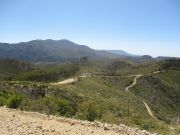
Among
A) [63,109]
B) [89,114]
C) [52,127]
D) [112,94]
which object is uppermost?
[52,127]

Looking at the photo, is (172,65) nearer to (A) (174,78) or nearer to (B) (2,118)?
(A) (174,78)

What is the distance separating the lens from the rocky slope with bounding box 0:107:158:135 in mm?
12258

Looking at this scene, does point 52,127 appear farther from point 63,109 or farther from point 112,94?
point 112,94

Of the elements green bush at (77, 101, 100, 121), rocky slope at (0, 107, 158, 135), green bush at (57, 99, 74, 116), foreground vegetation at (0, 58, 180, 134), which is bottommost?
foreground vegetation at (0, 58, 180, 134)

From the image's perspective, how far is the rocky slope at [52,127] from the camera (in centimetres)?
1226

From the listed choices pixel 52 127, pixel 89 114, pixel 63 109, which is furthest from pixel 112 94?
pixel 52 127

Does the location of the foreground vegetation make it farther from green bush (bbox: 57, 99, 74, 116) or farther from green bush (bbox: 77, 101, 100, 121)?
green bush (bbox: 57, 99, 74, 116)

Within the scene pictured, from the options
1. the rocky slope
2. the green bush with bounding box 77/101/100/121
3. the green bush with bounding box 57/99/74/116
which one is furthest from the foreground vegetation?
the rocky slope

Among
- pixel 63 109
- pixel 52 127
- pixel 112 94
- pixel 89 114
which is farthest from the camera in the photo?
pixel 112 94

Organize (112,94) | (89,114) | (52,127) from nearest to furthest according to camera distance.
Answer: (52,127), (89,114), (112,94)

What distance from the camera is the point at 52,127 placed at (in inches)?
513

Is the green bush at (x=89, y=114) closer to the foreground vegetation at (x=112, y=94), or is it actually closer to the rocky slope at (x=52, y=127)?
the foreground vegetation at (x=112, y=94)

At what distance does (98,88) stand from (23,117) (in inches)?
2741

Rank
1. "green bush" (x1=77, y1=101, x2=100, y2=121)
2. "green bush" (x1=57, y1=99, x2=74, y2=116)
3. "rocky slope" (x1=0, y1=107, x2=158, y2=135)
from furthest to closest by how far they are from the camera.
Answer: "green bush" (x1=57, y1=99, x2=74, y2=116) → "green bush" (x1=77, y1=101, x2=100, y2=121) → "rocky slope" (x1=0, y1=107, x2=158, y2=135)
